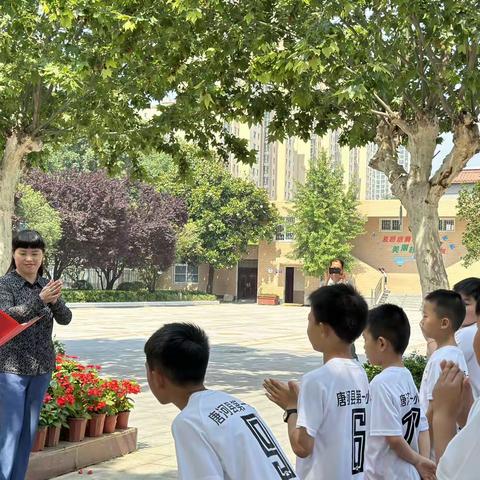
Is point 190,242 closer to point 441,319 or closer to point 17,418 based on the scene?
point 17,418

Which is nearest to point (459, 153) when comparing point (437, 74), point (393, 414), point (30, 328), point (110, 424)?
point (437, 74)

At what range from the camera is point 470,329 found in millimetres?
4762

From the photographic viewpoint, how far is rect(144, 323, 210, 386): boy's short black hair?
257cm

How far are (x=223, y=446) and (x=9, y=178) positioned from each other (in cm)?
958

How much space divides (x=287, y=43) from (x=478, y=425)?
27.2ft

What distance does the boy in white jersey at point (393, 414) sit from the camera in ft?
11.7

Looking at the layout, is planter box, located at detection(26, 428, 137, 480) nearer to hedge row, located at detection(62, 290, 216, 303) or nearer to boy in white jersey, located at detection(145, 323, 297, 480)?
boy in white jersey, located at detection(145, 323, 297, 480)

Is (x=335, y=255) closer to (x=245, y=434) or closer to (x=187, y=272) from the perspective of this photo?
(x=187, y=272)

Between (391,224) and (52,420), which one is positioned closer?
(52,420)

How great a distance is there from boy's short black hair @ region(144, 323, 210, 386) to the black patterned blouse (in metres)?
2.73

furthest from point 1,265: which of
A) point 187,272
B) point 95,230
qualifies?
point 187,272

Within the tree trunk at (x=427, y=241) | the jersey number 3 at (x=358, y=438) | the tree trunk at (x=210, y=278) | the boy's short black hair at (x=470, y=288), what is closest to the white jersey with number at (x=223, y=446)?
the jersey number 3 at (x=358, y=438)

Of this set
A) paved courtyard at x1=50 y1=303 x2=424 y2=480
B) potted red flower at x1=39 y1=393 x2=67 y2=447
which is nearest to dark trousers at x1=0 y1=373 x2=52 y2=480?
potted red flower at x1=39 y1=393 x2=67 y2=447

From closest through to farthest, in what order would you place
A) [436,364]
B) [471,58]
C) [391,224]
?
[436,364], [471,58], [391,224]
